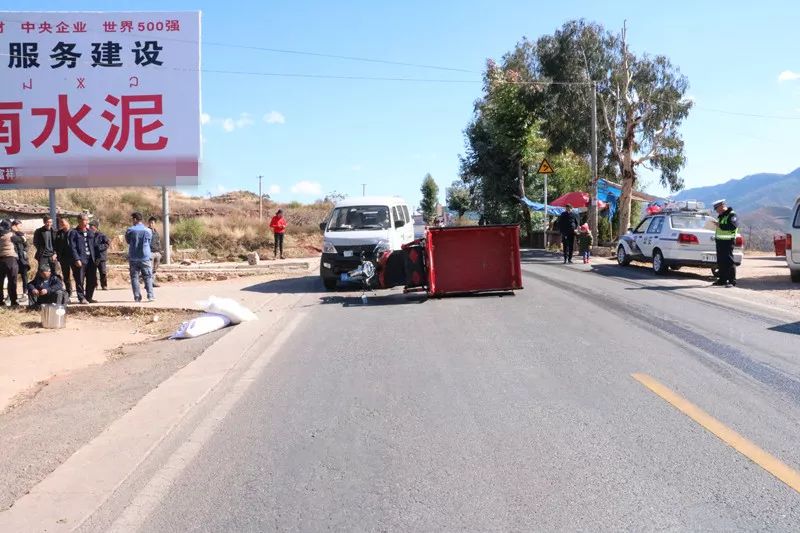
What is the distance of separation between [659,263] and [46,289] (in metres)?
14.4

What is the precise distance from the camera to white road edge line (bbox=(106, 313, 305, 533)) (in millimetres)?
4234

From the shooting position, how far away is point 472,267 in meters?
14.0

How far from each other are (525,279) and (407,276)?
4818 millimetres

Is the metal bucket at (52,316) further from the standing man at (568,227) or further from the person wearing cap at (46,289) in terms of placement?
the standing man at (568,227)

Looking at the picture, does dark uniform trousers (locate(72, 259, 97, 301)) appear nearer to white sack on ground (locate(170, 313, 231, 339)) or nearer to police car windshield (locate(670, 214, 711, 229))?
white sack on ground (locate(170, 313, 231, 339))

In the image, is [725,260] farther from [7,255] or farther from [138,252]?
[7,255]

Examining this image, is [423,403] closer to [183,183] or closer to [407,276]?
[407,276]

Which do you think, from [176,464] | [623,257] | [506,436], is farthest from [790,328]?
[623,257]

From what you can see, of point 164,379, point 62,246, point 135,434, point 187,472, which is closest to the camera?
point 187,472

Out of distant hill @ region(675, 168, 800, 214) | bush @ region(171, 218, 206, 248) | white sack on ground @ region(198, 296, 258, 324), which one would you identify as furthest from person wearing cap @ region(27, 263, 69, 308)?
distant hill @ region(675, 168, 800, 214)

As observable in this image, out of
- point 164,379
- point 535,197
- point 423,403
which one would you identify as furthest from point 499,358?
point 535,197

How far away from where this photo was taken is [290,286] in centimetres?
1742

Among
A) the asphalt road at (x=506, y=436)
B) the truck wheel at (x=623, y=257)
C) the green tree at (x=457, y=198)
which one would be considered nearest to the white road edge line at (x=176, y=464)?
the asphalt road at (x=506, y=436)

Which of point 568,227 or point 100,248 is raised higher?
point 568,227
